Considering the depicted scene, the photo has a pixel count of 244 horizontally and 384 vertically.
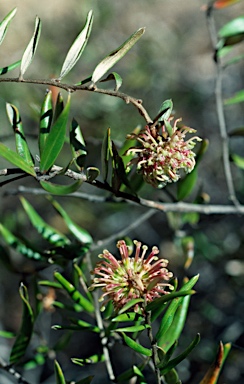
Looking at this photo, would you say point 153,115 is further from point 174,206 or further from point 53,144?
point 53,144

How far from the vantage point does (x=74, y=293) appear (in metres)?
0.50

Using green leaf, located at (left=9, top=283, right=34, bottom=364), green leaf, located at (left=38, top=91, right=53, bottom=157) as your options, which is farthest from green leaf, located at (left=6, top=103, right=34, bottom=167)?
green leaf, located at (left=9, top=283, right=34, bottom=364)

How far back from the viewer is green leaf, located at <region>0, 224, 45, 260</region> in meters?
0.59

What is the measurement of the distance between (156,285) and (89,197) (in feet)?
0.83

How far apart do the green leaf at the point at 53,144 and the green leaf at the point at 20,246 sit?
0.22m

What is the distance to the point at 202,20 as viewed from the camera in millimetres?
2635

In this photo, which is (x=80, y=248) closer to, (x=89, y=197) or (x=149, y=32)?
(x=89, y=197)

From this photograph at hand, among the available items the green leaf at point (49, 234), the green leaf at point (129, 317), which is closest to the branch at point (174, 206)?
the green leaf at point (49, 234)

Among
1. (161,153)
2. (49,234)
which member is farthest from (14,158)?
(49,234)

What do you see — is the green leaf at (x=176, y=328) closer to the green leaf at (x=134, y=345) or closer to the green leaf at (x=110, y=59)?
the green leaf at (x=134, y=345)

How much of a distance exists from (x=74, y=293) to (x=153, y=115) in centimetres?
123

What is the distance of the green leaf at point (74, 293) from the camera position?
47 cm

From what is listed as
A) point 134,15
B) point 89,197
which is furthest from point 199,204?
point 134,15

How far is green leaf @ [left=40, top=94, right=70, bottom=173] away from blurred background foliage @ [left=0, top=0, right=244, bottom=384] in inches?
11.4
